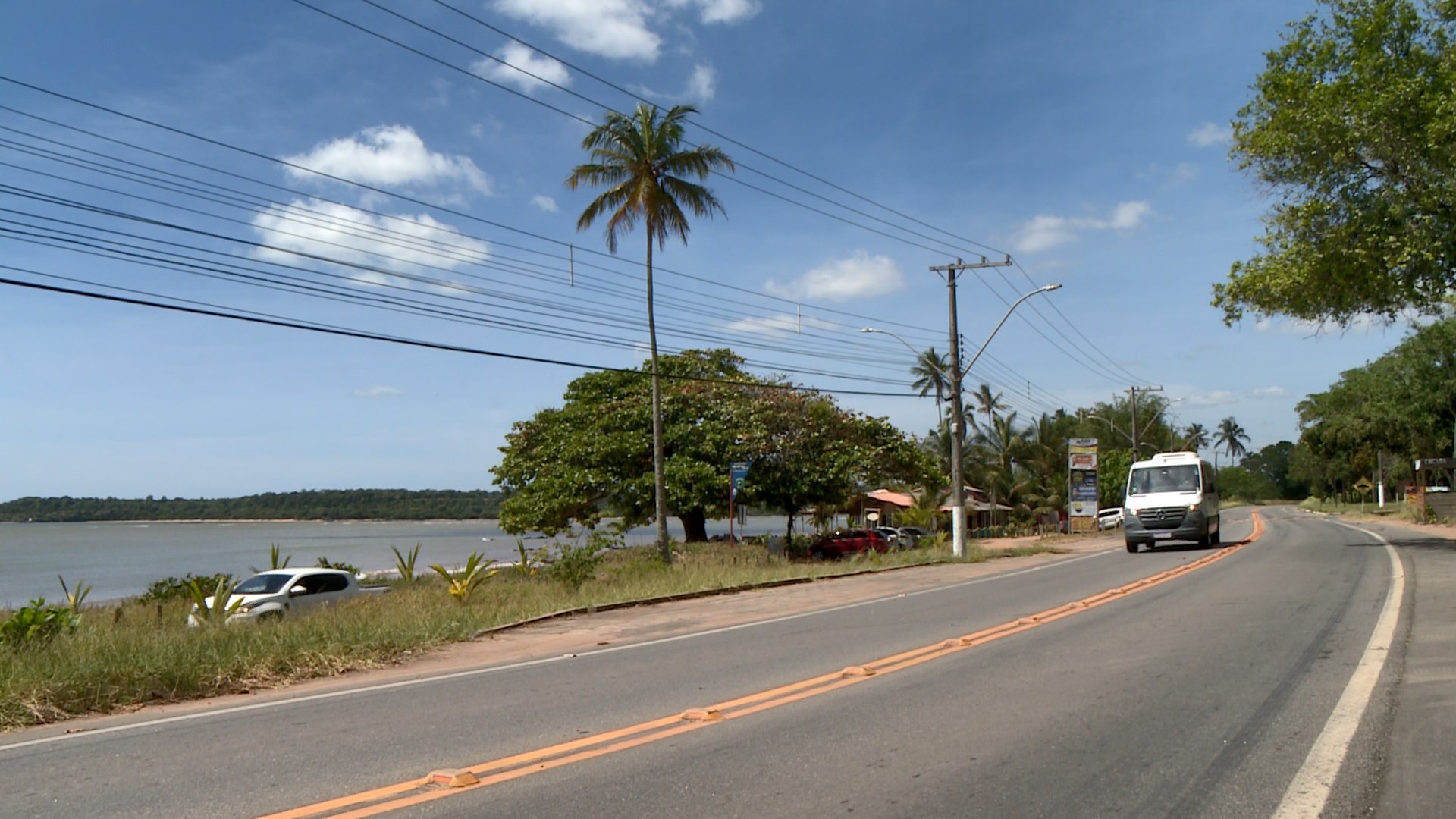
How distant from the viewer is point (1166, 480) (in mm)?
29969

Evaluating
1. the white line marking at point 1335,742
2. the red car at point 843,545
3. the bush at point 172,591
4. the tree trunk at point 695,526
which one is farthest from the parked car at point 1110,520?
the white line marking at point 1335,742

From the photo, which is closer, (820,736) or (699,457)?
(820,736)

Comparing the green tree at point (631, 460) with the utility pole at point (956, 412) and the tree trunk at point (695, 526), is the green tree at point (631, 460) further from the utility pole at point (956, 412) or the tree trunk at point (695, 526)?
the utility pole at point (956, 412)

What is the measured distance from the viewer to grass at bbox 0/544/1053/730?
905 cm

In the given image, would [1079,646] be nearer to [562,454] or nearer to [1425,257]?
[1425,257]

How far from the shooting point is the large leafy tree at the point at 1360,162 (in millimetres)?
21469

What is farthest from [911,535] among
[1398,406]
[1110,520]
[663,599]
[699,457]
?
[1398,406]

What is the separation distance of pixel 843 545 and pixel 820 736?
32832 millimetres

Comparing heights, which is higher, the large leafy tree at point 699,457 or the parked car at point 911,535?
the large leafy tree at point 699,457

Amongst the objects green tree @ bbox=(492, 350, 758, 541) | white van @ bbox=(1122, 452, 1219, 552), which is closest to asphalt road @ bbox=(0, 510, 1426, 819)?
white van @ bbox=(1122, 452, 1219, 552)

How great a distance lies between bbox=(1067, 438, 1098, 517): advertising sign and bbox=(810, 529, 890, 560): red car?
562 inches

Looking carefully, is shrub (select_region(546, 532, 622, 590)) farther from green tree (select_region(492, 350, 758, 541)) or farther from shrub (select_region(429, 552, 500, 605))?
green tree (select_region(492, 350, 758, 541))

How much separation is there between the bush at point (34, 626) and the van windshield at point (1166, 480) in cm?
A: 2585

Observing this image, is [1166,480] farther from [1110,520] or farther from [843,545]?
[1110,520]
